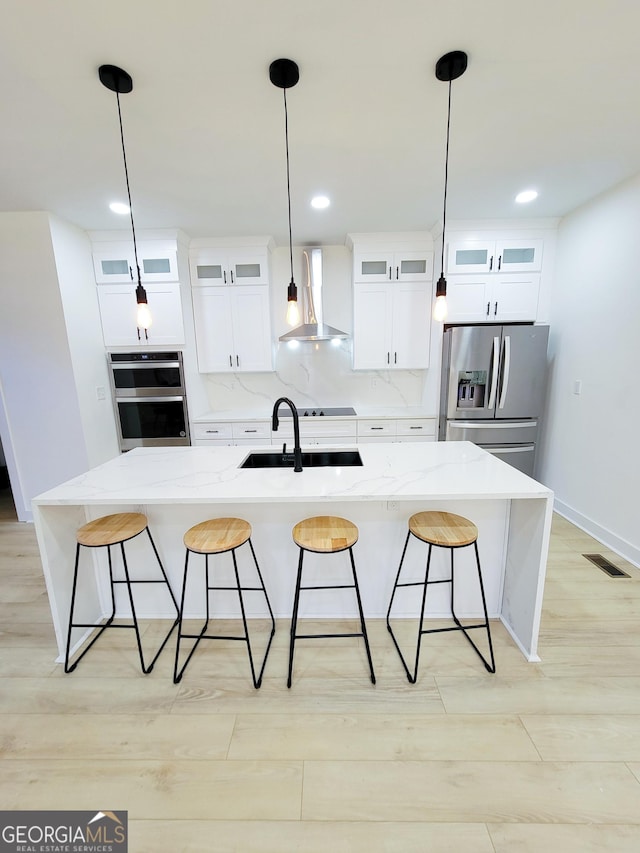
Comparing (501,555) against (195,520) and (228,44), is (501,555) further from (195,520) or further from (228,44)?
(228,44)

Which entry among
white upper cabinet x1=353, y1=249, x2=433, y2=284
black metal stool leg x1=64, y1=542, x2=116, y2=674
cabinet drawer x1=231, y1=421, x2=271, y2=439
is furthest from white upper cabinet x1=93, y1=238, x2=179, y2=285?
black metal stool leg x1=64, y1=542, x2=116, y2=674

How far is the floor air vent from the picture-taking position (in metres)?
2.34

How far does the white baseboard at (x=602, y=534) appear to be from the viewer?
8.15 ft

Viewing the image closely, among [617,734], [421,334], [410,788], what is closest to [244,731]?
[410,788]

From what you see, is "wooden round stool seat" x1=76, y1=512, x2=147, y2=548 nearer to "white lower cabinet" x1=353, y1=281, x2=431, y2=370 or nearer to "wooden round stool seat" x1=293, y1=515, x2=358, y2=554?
"wooden round stool seat" x1=293, y1=515, x2=358, y2=554

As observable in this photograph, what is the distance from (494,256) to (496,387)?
4.18 ft

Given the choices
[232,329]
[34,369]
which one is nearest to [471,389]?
[232,329]

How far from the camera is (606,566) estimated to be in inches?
95.7

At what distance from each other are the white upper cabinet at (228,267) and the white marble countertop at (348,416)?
1378 mm

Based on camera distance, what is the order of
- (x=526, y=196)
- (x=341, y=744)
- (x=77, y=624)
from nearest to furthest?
(x=341, y=744), (x=77, y=624), (x=526, y=196)

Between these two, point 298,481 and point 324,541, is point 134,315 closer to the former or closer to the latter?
point 298,481

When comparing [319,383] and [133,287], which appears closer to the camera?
[133,287]

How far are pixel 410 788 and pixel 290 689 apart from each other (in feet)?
1.90

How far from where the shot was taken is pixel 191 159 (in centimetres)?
211
